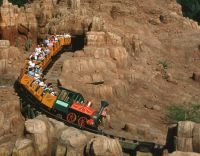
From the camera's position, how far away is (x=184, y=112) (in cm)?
2862

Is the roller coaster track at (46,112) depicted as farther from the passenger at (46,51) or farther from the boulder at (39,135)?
the boulder at (39,135)

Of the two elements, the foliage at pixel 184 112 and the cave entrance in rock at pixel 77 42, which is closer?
the foliage at pixel 184 112

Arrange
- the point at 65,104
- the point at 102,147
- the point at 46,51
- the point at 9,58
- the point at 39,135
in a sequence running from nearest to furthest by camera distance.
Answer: the point at 102,147, the point at 39,135, the point at 65,104, the point at 46,51, the point at 9,58

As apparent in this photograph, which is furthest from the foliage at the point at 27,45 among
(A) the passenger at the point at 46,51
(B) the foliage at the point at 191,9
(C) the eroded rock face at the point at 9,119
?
(B) the foliage at the point at 191,9

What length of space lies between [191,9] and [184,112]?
3056cm

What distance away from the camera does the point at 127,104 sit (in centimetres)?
2895

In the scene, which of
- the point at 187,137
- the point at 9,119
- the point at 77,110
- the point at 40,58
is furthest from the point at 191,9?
the point at 187,137

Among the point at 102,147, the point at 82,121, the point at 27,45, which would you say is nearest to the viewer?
the point at 102,147

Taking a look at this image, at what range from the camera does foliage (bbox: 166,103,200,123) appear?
91.4 ft

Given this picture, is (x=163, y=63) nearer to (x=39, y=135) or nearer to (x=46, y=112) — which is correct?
(x=46, y=112)

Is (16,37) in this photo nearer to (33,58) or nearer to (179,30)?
→ (33,58)

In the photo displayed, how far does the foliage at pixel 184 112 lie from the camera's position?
27873 millimetres

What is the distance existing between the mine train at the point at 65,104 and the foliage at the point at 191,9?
114 ft

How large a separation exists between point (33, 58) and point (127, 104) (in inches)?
248
